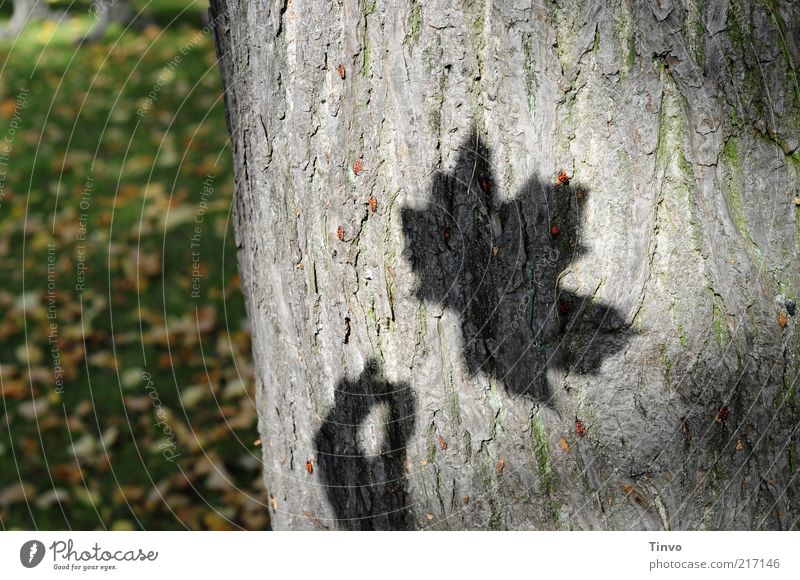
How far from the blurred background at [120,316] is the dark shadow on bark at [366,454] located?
40.8 inches

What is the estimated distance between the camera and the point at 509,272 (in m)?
1.36

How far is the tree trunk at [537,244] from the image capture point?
126 centimetres

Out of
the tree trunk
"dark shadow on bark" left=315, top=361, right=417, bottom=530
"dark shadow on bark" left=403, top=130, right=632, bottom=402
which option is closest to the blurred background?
"dark shadow on bark" left=315, top=361, right=417, bottom=530

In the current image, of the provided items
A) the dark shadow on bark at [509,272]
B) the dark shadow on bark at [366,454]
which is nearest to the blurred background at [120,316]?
the dark shadow on bark at [366,454]

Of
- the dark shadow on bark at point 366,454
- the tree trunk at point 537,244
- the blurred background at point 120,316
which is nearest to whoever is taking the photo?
the tree trunk at point 537,244

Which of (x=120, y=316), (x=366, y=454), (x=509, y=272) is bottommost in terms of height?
(x=366, y=454)

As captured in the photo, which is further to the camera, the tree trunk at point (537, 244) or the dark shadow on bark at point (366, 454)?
the dark shadow on bark at point (366, 454)

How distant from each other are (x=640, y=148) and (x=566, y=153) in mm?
132

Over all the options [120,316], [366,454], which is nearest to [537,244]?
[366,454]

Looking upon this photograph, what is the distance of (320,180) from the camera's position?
1.40 m

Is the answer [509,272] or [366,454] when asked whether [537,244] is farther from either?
[366,454]

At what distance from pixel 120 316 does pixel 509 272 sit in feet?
10.6

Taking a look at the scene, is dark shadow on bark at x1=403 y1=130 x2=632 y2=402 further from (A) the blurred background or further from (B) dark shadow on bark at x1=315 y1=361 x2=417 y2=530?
(A) the blurred background

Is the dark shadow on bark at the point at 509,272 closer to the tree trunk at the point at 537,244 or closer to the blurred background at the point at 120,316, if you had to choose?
the tree trunk at the point at 537,244
